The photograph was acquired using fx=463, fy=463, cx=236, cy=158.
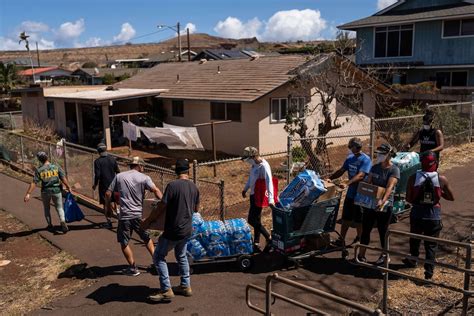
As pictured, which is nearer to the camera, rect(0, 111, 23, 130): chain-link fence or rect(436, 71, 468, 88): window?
rect(436, 71, 468, 88): window

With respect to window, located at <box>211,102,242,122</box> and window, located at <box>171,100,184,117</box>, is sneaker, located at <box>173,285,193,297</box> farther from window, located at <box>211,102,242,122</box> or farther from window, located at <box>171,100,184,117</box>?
window, located at <box>171,100,184,117</box>

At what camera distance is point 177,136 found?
18516 millimetres

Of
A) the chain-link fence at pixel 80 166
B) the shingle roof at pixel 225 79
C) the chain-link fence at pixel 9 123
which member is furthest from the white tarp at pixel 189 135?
the chain-link fence at pixel 9 123

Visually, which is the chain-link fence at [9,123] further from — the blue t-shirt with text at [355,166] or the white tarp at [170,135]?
the blue t-shirt with text at [355,166]

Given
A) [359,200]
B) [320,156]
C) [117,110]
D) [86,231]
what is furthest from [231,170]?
[117,110]

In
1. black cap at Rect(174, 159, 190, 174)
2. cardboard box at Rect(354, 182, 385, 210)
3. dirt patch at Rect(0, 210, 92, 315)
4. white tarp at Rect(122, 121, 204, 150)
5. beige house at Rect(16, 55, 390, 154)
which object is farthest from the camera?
white tarp at Rect(122, 121, 204, 150)

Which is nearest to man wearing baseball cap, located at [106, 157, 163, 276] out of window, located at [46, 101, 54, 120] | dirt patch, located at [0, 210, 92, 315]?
dirt patch, located at [0, 210, 92, 315]

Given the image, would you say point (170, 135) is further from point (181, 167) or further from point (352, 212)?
point (181, 167)

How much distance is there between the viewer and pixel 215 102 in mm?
19062

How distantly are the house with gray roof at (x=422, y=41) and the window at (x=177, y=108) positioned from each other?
10.6 m

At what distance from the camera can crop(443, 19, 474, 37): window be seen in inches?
986

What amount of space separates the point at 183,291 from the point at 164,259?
54 cm

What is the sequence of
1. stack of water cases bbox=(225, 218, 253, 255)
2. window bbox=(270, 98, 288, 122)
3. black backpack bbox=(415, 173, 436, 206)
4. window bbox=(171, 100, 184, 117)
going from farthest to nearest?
window bbox=(171, 100, 184, 117) → window bbox=(270, 98, 288, 122) → stack of water cases bbox=(225, 218, 253, 255) → black backpack bbox=(415, 173, 436, 206)

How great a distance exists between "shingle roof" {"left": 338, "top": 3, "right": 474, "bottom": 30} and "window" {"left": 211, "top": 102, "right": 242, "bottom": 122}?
14.1 m
